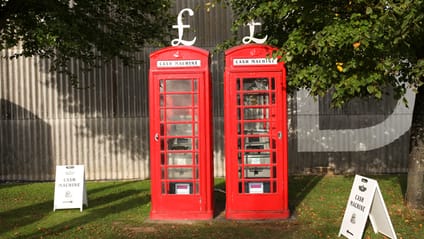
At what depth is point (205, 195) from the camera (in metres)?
7.65

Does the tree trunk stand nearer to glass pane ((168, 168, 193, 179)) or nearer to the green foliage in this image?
the green foliage

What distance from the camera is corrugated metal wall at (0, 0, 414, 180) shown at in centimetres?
1221

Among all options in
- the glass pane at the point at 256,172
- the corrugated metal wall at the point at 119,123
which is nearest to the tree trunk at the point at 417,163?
the glass pane at the point at 256,172

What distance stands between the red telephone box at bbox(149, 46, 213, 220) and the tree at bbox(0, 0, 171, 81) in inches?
70.2

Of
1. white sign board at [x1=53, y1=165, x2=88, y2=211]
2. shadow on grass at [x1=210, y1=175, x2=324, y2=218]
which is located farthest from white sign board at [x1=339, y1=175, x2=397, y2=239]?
white sign board at [x1=53, y1=165, x2=88, y2=211]

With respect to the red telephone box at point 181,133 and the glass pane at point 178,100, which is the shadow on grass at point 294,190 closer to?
the red telephone box at point 181,133

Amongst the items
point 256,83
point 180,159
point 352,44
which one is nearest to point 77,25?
point 180,159

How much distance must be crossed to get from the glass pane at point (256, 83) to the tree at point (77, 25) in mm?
2872

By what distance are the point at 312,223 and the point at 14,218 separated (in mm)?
5027

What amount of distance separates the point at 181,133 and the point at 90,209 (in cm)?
248

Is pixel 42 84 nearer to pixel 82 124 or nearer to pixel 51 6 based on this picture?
pixel 82 124

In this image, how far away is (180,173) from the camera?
7742 millimetres

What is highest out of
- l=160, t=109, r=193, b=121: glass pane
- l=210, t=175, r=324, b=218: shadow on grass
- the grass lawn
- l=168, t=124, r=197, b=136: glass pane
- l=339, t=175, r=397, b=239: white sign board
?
l=160, t=109, r=193, b=121: glass pane

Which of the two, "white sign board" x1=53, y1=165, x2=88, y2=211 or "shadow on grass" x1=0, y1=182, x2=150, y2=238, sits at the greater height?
"white sign board" x1=53, y1=165, x2=88, y2=211
